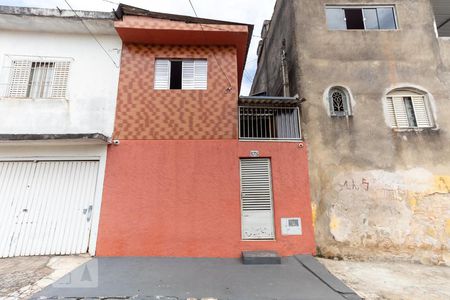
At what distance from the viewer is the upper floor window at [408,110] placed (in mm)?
7388

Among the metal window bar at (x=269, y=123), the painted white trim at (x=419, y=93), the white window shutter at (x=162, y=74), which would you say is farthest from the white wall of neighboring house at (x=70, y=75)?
the painted white trim at (x=419, y=93)

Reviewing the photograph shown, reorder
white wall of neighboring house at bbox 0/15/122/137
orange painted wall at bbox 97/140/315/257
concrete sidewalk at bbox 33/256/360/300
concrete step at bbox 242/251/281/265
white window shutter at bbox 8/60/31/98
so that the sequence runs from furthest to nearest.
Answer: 1. white window shutter at bbox 8/60/31/98
2. white wall of neighboring house at bbox 0/15/122/137
3. orange painted wall at bbox 97/140/315/257
4. concrete step at bbox 242/251/281/265
5. concrete sidewalk at bbox 33/256/360/300

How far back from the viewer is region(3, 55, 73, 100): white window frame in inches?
280

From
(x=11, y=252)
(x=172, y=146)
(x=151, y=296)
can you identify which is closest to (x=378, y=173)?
(x=172, y=146)

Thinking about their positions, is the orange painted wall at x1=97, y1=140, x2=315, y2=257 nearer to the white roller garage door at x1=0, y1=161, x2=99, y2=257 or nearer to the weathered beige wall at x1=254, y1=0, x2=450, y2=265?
the white roller garage door at x1=0, y1=161, x2=99, y2=257

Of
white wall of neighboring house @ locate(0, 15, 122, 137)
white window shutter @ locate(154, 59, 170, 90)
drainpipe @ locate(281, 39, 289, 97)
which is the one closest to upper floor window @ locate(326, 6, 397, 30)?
drainpipe @ locate(281, 39, 289, 97)

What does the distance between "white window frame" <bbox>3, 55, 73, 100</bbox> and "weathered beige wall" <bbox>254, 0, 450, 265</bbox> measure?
6817mm

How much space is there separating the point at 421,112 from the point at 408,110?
1.24 ft

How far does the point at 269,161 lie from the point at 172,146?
2.70 m

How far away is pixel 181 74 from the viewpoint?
7520mm

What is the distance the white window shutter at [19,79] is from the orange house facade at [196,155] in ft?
8.87

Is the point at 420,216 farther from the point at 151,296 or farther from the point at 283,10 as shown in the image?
the point at 283,10

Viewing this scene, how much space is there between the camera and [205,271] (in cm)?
542

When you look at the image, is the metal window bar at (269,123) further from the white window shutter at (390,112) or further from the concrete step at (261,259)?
the concrete step at (261,259)
